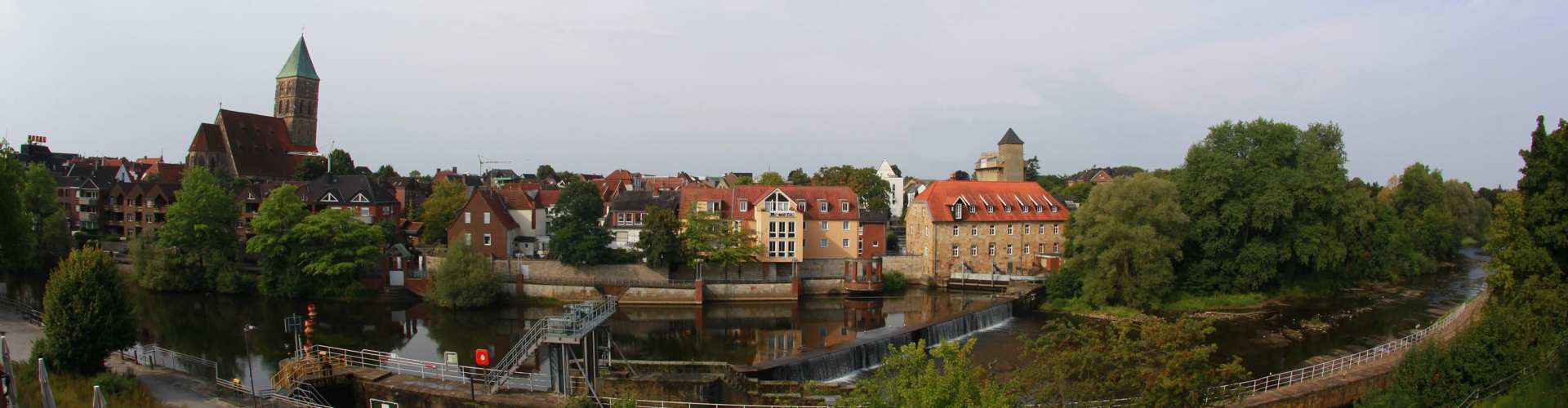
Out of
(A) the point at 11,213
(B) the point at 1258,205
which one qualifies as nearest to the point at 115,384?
(A) the point at 11,213

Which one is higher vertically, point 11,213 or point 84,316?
point 11,213

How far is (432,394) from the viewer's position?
2341cm

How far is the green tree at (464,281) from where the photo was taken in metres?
45.3

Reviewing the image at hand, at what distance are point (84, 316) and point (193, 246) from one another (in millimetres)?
30658

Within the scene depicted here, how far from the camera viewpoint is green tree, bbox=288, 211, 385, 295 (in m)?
47.3

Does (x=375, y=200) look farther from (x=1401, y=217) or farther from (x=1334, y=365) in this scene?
(x=1401, y=217)

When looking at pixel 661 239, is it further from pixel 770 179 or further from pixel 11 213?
pixel 770 179

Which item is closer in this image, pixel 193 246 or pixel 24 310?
pixel 24 310

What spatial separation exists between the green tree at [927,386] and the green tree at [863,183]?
205ft

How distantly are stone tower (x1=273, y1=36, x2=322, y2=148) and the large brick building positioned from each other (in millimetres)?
84814

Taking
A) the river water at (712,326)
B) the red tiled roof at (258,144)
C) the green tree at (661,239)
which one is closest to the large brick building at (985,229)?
the river water at (712,326)

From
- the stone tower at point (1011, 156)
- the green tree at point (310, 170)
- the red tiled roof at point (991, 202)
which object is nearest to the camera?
the red tiled roof at point (991, 202)

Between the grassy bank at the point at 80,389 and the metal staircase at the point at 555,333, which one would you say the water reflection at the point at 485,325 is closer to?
the grassy bank at the point at 80,389

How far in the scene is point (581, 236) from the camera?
48375 mm
